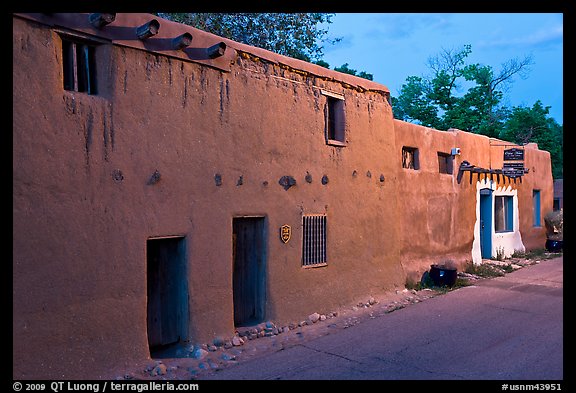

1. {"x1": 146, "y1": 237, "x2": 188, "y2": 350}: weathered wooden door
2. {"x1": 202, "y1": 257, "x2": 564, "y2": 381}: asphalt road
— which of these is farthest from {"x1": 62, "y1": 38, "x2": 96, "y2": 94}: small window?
{"x1": 202, "y1": 257, "x2": 564, "y2": 381}: asphalt road

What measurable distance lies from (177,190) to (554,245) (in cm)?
1659

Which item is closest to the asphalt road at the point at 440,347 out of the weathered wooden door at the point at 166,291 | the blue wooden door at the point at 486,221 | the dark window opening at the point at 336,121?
the weathered wooden door at the point at 166,291

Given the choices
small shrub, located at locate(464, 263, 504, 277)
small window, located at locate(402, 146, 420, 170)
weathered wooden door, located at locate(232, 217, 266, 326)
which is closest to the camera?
weathered wooden door, located at locate(232, 217, 266, 326)

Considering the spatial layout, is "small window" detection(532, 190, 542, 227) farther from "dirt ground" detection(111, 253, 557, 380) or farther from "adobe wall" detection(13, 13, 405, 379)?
"adobe wall" detection(13, 13, 405, 379)

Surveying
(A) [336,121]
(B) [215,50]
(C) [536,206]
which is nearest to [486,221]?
(C) [536,206]

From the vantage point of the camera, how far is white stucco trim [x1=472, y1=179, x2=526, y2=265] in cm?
1477

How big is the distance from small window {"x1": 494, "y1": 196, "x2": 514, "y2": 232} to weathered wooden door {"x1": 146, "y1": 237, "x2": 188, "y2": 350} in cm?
1266

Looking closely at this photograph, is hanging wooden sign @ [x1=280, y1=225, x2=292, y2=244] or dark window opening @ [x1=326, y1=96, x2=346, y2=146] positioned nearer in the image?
hanging wooden sign @ [x1=280, y1=225, x2=292, y2=244]

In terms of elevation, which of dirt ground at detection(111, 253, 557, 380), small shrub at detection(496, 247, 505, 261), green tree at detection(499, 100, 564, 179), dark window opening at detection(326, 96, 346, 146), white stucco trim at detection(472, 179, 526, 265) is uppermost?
green tree at detection(499, 100, 564, 179)

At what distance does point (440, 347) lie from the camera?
7.38 meters

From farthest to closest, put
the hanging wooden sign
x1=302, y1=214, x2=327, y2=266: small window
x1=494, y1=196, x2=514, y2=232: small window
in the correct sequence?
x1=494, y1=196, x2=514, y2=232: small window, x1=302, y1=214, x2=327, y2=266: small window, the hanging wooden sign

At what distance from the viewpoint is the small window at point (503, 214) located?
16.6 meters

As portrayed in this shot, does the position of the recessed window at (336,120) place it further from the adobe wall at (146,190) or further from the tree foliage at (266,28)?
the tree foliage at (266,28)
